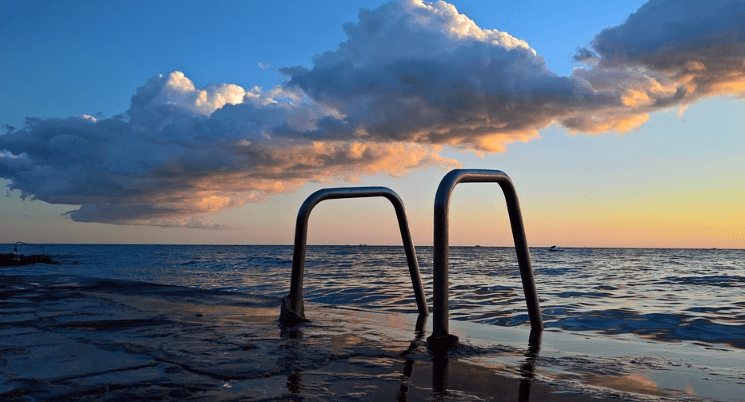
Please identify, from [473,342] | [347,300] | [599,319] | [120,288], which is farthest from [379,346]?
[120,288]

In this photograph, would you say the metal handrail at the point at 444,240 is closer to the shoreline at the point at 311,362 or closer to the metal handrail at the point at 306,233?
the shoreline at the point at 311,362

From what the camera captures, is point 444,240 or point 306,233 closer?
point 444,240

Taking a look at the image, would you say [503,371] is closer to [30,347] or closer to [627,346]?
[627,346]

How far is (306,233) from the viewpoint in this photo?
202 inches

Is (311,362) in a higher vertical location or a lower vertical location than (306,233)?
lower

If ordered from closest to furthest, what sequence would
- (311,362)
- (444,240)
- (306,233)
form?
(311,362)
(444,240)
(306,233)

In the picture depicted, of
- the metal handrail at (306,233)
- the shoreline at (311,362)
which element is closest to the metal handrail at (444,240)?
the shoreline at (311,362)

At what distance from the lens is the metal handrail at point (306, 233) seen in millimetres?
5023

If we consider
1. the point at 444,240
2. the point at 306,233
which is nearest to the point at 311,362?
the point at 444,240

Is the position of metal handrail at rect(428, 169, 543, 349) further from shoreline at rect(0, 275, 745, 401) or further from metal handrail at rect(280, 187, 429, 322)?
metal handrail at rect(280, 187, 429, 322)

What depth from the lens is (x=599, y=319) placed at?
7.59 meters

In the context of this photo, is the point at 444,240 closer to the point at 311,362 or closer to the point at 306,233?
the point at 311,362

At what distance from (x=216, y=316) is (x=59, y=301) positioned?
9.93 ft

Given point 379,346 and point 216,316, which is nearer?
point 379,346
